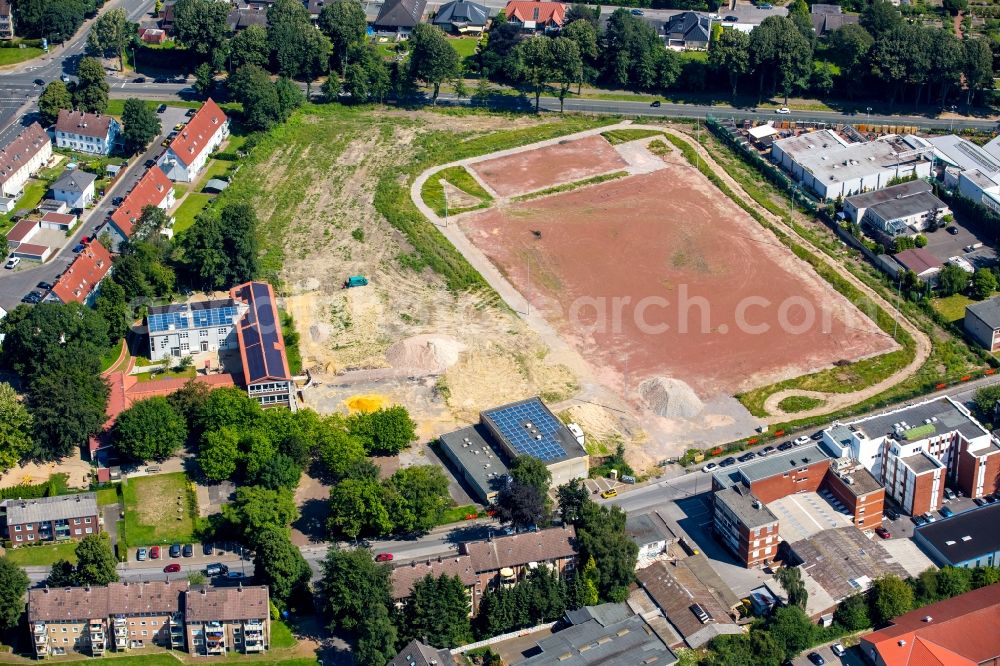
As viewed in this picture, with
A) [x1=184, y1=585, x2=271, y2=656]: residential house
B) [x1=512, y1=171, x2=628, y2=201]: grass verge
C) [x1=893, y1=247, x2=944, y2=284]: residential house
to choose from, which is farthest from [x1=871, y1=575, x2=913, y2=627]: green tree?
[x1=512, y1=171, x2=628, y2=201]: grass verge

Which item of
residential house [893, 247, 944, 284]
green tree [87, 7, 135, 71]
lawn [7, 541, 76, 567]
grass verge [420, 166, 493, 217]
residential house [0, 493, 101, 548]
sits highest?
green tree [87, 7, 135, 71]

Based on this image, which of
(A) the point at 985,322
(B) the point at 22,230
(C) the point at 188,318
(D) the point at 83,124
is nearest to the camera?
(C) the point at 188,318

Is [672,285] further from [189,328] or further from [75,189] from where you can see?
[75,189]

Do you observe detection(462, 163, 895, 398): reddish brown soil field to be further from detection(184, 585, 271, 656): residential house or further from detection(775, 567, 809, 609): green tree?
detection(184, 585, 271, 656): residential house

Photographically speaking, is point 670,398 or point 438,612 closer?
point 438,612

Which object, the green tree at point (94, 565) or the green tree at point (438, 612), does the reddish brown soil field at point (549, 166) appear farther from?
the green tree at point (94, 565)

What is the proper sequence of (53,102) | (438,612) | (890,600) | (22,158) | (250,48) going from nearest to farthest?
(438,612), (890,600), (22,158), (53,102), (250,48)

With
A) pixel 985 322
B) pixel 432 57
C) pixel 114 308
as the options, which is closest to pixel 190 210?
pixel 114 308
